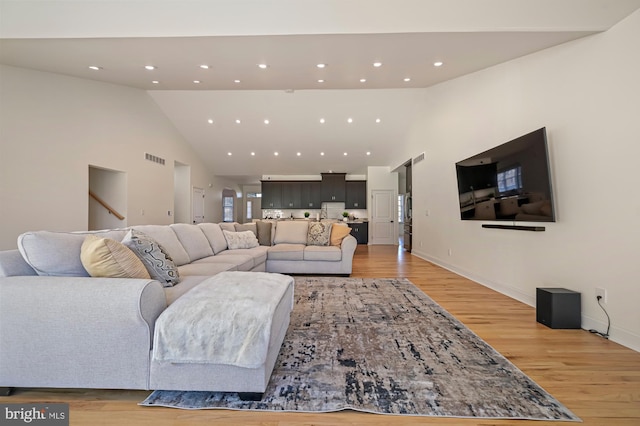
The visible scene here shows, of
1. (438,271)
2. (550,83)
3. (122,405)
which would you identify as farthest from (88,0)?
(438,271)

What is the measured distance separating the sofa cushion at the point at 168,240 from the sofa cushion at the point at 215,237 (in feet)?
2.83

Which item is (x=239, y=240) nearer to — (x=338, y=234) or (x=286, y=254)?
(x=286, y=254)

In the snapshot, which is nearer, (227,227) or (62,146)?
(62,146)

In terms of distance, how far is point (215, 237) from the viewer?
4531mm

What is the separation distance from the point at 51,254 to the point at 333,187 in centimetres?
929

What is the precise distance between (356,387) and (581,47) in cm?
358

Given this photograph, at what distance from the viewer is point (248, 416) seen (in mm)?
1488

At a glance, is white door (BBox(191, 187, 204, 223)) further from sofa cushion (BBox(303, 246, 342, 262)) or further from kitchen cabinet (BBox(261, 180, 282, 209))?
sofa cushion (BBox(303, 246, 342, 262))

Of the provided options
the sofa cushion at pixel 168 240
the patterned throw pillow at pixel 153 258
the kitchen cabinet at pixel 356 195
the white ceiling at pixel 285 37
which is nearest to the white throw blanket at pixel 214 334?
the patterned throw pillow at pixel 153 258

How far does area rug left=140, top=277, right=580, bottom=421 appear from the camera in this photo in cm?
156

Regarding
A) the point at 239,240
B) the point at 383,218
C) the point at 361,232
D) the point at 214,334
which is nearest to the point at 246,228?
the point at 239,240

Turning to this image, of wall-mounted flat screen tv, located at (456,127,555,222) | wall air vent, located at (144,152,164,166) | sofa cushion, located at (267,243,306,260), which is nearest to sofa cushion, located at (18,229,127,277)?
sofa cushion, located at (267,243,306,260)

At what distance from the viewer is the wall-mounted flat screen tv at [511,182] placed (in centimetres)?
289

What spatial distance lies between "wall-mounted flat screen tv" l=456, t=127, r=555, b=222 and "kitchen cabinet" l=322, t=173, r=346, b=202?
642cm
